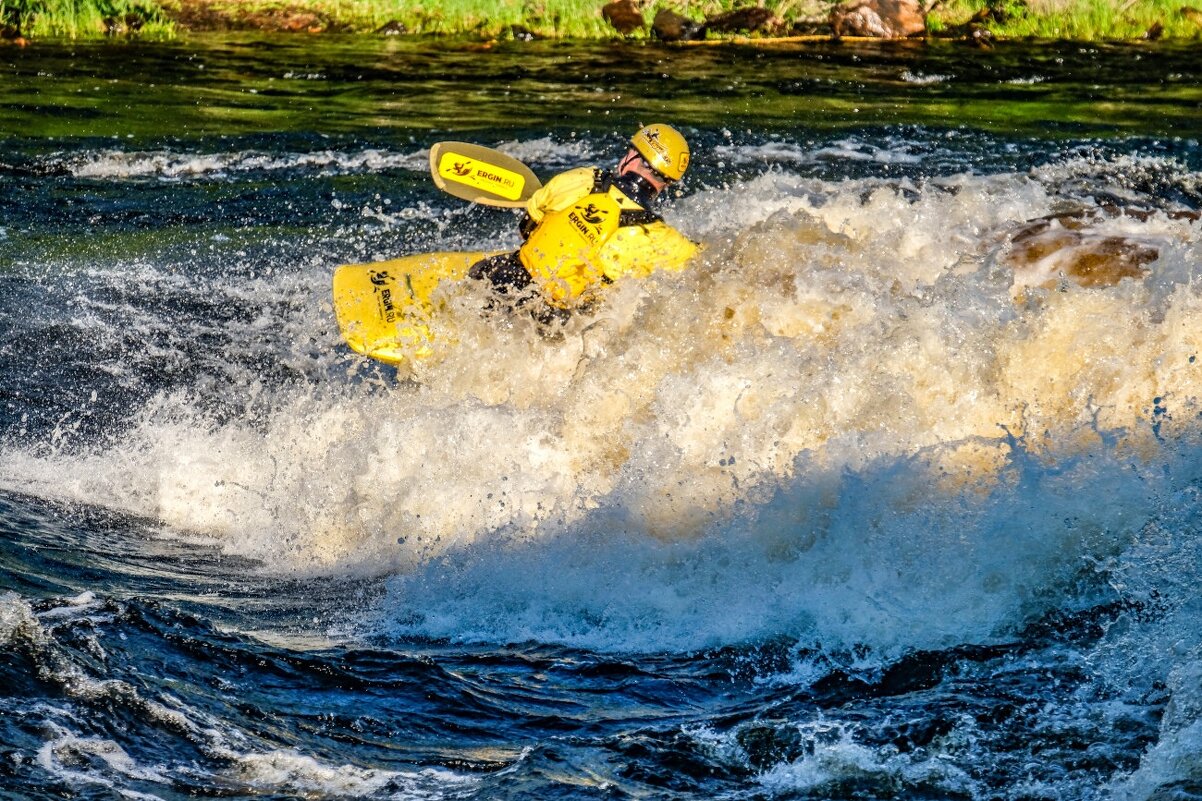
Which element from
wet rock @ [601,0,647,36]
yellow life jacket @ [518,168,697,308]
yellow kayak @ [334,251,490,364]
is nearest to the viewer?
yellow life jacket @ [518,168,697,308]

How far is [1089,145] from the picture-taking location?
12320 millimetres

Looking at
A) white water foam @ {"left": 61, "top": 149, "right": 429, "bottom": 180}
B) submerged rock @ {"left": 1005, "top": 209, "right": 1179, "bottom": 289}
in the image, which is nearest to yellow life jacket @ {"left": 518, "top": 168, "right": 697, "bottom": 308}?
submerged rock @ {"left": 1005, "top": 209, "right": 1179, "bottom": 289}

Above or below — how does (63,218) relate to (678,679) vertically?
above

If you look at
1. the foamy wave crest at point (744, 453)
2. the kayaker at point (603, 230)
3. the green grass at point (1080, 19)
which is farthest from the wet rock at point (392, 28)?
the kayaker at point (603, 230)

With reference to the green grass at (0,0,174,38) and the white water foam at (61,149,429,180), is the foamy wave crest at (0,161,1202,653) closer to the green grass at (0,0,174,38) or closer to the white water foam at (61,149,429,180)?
the white water foam at (61,149,429,180)

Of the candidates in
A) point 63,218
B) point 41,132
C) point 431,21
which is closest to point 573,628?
point 63,218

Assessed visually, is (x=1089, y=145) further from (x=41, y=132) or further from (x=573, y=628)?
(x=41, y=132)

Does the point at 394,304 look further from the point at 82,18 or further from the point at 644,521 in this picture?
the point at 82,18

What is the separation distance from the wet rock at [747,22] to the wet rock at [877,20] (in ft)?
2.51

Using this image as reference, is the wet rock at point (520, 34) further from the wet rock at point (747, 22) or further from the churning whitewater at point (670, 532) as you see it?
the churning whitewater at point (670, 532)

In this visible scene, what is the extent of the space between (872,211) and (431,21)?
11630 millimetres

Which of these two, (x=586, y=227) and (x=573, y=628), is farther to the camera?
(x=586, y=227)

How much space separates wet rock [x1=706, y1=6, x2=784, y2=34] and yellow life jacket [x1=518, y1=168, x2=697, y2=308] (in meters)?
11.2

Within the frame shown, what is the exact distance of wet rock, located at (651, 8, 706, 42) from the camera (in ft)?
57.0
